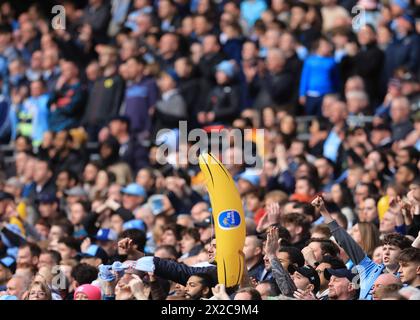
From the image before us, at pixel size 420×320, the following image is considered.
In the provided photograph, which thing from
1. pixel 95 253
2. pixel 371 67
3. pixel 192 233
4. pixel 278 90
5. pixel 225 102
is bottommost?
pixel 95 253

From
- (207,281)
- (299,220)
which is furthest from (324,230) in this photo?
(207,281)

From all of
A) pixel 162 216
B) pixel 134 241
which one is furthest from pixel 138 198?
pixel 134 241

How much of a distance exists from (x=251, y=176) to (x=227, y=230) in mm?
6059

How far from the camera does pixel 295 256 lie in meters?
11.1

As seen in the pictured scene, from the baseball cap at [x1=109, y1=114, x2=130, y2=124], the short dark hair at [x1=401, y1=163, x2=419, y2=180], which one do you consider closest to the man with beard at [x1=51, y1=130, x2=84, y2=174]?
the baseball cap at [x1=109, y1=114, x2=130, y2=124]

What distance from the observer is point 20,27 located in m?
23.3

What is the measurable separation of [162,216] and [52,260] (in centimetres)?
178

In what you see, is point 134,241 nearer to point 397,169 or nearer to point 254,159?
point 397,169

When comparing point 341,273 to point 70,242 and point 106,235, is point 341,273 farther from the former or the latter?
point 70,242

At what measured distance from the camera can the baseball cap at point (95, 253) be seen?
13297mm

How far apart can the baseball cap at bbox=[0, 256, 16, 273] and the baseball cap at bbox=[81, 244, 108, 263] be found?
815 mm

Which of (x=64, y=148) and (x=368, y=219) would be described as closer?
(x=368, y=219)

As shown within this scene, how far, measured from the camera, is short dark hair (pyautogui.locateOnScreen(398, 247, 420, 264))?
10055mm

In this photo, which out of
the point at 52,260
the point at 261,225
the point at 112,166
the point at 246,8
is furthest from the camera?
the point at 246,8
